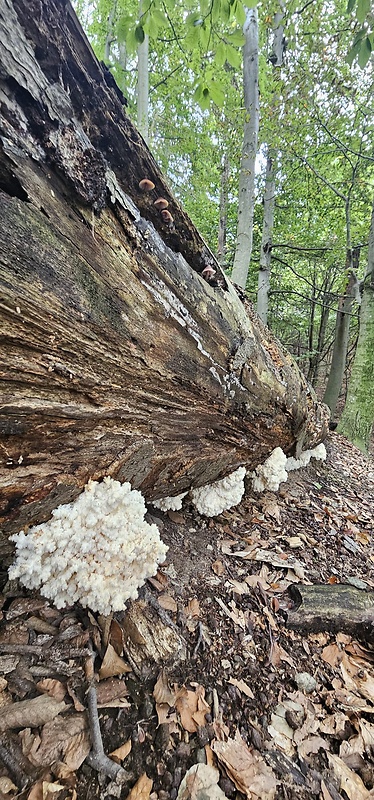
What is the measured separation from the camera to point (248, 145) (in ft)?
18.9

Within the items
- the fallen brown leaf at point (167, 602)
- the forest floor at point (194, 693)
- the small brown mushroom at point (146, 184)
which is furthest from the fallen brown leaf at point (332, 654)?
the small brown mushroom at point (146, 184)

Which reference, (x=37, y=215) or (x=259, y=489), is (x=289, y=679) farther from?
(x=37, y=215)

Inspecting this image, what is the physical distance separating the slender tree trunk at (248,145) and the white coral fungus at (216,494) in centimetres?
436

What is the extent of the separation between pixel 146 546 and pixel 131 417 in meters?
0.75

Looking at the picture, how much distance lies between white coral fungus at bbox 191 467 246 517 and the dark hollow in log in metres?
0.87

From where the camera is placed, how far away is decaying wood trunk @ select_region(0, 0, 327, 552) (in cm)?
143

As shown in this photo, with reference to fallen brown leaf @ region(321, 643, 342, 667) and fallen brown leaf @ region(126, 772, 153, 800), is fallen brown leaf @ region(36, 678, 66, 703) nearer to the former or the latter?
fallen brown leaf @ region(126, 772, 153, 800)

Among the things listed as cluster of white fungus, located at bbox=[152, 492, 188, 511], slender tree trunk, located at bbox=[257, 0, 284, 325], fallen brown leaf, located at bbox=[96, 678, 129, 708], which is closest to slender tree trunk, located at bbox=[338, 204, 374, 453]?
slender tree trunk, located at bbox=[257, 0, 284, 325]

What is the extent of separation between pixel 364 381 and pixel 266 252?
13.9ft

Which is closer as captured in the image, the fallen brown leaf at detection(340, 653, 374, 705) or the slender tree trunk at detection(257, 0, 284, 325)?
the fallen brown leaf at detection(340, 653, 374, 705)

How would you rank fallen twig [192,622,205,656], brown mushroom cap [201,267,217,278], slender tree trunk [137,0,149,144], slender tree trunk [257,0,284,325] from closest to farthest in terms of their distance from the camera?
fallen twig [192,622,205,656] < brown mushroom cap [201,267,217,278] < slender tree trunk [137,0,149,144] < slender tree trunk [257,0,284,325]

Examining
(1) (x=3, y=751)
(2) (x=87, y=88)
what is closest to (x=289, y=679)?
(1) (x=3, y=751)

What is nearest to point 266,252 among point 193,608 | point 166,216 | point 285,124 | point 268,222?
point 268,222

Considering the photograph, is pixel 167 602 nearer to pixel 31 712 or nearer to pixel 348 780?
pixel 31 712
